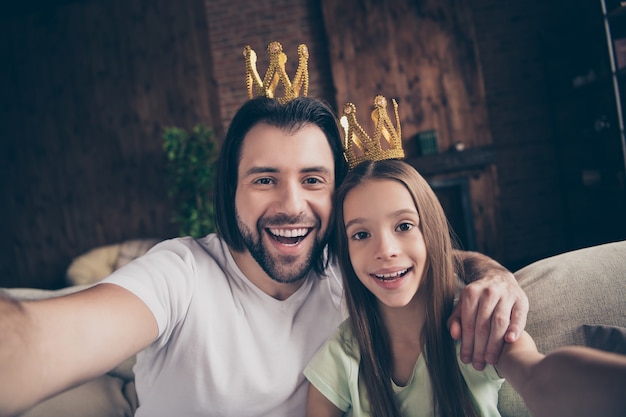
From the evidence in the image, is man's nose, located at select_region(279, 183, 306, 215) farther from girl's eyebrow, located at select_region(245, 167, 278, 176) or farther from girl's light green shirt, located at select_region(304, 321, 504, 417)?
girl's light green shirt, located at select_region(304, 321, 504, 417)

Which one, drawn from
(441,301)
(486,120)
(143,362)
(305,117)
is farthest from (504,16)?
(143,362)

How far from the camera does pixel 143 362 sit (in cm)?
126

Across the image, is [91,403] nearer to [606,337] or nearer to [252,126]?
[252,126]

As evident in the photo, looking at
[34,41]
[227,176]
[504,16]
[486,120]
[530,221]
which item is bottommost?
[530,221]

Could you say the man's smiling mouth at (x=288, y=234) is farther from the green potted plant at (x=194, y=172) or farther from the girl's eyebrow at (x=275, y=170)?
the green potted plant at (x=194, y=172)

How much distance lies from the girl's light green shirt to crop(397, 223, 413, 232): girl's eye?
1.08 ft

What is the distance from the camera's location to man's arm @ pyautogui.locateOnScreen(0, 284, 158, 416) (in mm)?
664

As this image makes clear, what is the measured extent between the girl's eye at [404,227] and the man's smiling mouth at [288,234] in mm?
310

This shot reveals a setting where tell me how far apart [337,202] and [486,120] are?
167 inches

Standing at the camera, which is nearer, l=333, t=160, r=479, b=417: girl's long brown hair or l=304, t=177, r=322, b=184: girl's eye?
l=333, t=160, r=479, b=417: girl's long brown hair

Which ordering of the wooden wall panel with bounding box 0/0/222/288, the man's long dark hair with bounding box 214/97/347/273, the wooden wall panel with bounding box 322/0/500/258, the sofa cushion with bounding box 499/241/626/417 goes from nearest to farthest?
the sofa cushion with bounding box 499/241/626/417 < the man's long dark hair with bounding box 214/97/347/273 < the wooden wall panel with bounding box 322/0/500/258 < the wooden wall panel with bounding box 0/0/222/288

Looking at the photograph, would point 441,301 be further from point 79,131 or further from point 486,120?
point 79,131

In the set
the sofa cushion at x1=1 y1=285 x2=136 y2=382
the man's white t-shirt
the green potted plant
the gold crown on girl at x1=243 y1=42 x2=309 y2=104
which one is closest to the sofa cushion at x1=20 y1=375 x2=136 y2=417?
the sofa cushion at x1=1 y1=285 x2=136 y2=382

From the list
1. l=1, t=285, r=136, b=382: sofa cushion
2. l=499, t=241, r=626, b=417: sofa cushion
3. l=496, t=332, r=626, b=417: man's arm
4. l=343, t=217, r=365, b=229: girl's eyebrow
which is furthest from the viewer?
l=1, t=285, r=136, b=382: sofa cushion
